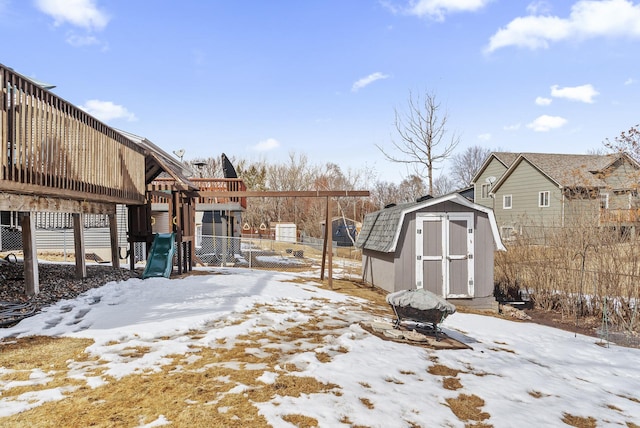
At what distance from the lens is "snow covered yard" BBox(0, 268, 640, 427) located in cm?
307

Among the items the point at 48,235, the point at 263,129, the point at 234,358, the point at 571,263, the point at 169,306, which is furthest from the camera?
the point at 263,129

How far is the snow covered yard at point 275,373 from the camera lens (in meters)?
3.07

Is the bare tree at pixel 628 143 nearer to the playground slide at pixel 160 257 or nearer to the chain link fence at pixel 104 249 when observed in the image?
the chain link fence at pixel 104 249

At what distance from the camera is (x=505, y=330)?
718 cm

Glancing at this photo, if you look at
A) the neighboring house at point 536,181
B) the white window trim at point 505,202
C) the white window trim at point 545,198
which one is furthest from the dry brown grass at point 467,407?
the white window trim at point 505,202

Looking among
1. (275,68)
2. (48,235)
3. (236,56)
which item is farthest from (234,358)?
(275,68)

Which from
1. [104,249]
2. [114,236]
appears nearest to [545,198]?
[114,236]

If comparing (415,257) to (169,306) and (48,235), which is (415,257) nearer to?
(169,306)

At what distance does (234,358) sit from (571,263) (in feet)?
29.5

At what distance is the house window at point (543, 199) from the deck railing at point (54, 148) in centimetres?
2394

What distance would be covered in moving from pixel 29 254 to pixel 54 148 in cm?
178

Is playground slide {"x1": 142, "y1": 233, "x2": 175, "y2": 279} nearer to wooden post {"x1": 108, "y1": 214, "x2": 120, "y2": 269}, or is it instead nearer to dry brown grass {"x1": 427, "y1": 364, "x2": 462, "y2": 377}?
wooden post {"x1": 108, "y1": 214, "x2": 120, "y2": 269}

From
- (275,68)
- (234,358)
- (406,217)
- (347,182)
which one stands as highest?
(275,68)

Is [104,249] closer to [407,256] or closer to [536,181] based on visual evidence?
[407,256]
